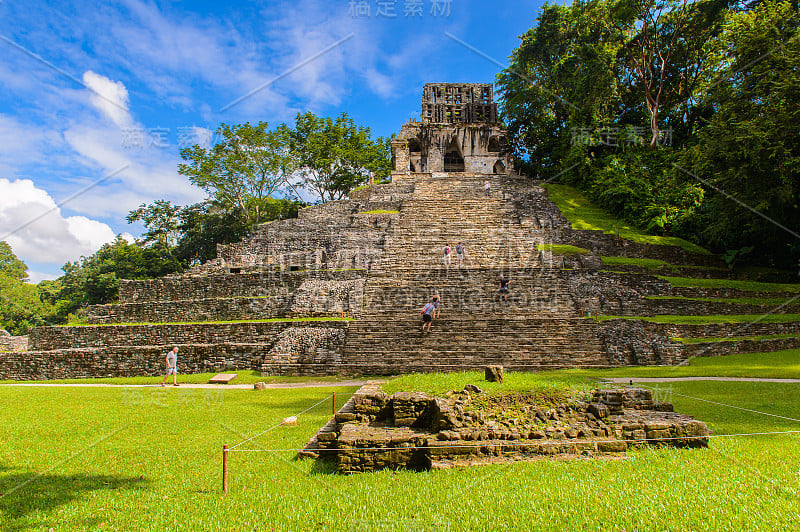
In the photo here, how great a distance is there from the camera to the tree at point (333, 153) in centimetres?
4000

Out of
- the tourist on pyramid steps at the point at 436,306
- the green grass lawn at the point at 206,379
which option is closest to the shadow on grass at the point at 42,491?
the green grass lawn at the point at 206,379

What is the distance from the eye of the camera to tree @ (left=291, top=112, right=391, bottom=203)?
131ft

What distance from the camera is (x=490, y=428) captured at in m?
5.17

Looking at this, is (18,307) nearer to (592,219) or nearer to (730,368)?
(592,219)

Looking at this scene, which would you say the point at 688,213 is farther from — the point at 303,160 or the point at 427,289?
the point at 303,160

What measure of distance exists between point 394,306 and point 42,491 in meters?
11.5

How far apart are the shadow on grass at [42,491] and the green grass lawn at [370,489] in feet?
0.06

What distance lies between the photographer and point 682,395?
27.1 ft

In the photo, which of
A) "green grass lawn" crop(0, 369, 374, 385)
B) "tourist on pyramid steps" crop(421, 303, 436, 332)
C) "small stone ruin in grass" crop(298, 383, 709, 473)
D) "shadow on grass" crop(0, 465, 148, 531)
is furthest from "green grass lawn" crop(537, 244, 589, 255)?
"shadow on grass" crop(0, 465, 148, 531)

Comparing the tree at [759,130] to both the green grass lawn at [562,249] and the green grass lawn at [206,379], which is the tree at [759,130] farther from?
the green grass lawn at [206,379]

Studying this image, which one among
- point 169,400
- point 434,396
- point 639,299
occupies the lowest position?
point 169,400

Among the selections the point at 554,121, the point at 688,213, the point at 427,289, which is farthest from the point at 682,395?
the point at 554,121

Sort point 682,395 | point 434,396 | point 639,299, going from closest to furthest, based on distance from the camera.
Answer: point 434,396 → point 682,395 → point 639,299

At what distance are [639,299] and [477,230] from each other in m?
8.38
